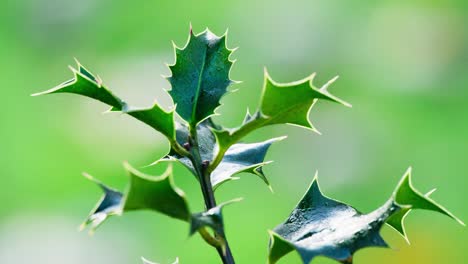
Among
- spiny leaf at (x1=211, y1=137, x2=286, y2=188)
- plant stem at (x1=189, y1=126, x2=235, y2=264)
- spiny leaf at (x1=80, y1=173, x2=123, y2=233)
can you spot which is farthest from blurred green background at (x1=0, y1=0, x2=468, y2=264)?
spiny leaf at (x1=80, y1=173, x2=123, y2=233)

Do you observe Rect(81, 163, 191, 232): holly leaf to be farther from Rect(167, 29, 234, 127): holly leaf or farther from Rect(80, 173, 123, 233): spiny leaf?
Rect(167, 29, 234, 127): holly leaf

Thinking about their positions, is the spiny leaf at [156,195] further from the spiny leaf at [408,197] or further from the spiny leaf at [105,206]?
the spiny leaf at [408,197]

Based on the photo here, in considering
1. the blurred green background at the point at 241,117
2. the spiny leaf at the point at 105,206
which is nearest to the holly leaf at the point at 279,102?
the spiny leaf at the point at 105,206

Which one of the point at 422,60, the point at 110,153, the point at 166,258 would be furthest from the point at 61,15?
the point at 166,258

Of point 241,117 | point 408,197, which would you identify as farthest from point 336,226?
point 241,117

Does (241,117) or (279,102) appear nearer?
(279,102)

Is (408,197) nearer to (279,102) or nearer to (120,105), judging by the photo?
(279,102)

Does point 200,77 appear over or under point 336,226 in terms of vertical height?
over

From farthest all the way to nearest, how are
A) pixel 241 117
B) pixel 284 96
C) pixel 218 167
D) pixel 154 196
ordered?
pixel 241 117, pixel 218 167, pixel 284 96, pixel 154 196

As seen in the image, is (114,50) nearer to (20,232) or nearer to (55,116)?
(55,116)
